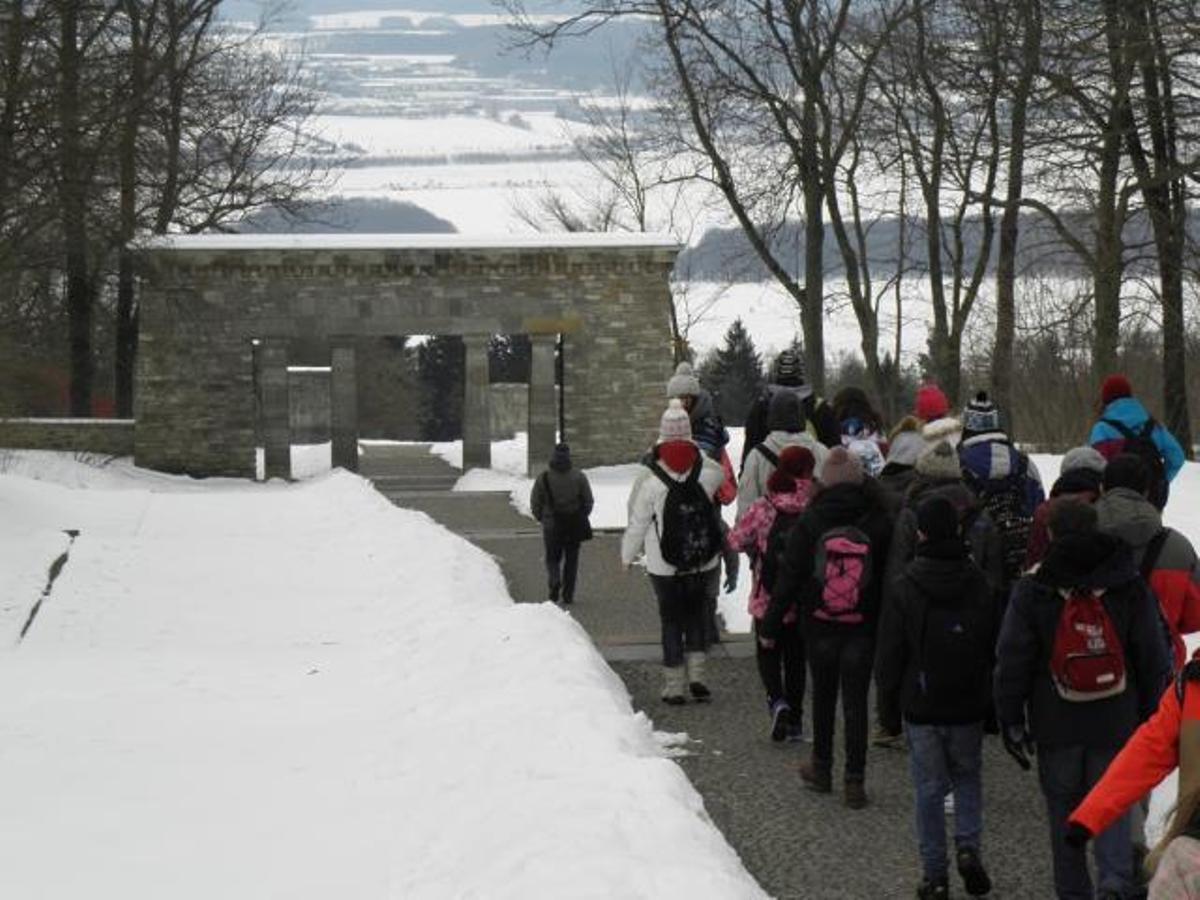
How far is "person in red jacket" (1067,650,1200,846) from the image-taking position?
5055mm

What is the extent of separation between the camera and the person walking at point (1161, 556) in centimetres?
817

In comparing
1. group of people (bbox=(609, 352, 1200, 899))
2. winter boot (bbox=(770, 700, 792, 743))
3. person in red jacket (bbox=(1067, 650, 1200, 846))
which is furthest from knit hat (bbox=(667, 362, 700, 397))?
person in red jacket (bbox=(1067, 650, 1200, 846))

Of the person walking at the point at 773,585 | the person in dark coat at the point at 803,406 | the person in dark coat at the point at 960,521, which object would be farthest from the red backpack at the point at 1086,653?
the person in dark coat at the point at 803,406

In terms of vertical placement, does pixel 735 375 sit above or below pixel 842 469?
below

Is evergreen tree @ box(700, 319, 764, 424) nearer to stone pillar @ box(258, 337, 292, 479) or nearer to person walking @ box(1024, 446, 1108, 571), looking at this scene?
stone pillar @ box(258, 337, 292, 479)

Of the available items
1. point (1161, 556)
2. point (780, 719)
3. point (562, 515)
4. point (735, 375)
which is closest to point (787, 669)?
point (780, 719)

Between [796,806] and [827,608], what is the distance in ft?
3.06

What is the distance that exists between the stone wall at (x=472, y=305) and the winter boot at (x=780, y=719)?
2499cm

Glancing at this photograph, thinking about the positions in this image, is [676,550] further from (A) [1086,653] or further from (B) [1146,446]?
(A) [1086,653]

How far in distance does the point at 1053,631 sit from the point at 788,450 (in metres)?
3.51

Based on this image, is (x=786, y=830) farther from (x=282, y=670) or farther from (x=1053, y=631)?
(x=282, y=670)

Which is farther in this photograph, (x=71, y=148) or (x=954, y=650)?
(x=71, y=148)

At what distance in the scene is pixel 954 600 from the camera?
7746mm

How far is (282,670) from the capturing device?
1314cm
